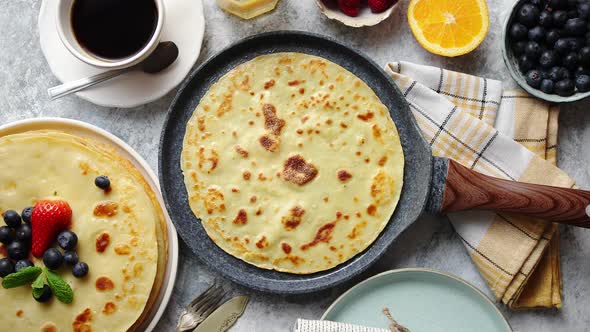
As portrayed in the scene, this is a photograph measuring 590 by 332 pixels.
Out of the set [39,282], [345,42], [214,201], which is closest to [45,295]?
[39,282]

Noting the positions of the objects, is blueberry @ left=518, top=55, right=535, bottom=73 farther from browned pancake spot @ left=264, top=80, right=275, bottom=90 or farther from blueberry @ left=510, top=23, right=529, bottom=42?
browned pancake spot @ left=264, top=80, right=275, bottom=90

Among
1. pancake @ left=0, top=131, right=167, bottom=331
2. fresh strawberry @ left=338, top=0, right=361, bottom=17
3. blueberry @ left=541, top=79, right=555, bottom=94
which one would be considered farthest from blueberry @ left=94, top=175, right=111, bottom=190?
blueberry @ left=541, top=79, right=555, bottom=94

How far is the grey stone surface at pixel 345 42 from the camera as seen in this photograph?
8.34ft

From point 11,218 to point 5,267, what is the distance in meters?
0.18

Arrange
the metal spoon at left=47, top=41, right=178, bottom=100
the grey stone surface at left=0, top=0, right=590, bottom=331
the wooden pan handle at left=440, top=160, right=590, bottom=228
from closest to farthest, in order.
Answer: the wooden pan handle at left=440, top=160, right=590, bottom=228, the metal spoon at left=47, top=41, right=178, bottom=100, the grey stone surface at left=0, top=0, right=590, bottom=331

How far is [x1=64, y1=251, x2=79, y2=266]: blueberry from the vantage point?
2.24 m

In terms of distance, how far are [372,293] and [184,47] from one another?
126 cm

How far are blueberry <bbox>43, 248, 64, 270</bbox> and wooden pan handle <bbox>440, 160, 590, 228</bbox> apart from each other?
1.45 meters

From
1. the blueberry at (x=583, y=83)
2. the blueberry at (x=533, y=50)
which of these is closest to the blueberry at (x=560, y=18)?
the blueberry at (x=533, y=50)

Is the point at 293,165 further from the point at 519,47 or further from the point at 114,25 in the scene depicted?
the point at 519,47

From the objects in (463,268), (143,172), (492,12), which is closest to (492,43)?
(492,12)

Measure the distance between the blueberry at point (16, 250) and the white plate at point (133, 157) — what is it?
467 millimetres

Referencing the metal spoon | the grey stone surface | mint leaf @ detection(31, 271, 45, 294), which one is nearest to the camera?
mint leaf @ detection(31, 271, 45, 294)

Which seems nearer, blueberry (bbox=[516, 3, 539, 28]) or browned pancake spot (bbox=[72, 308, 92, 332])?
browned pancake spot (bbox=[72, 308, 92, 332])
